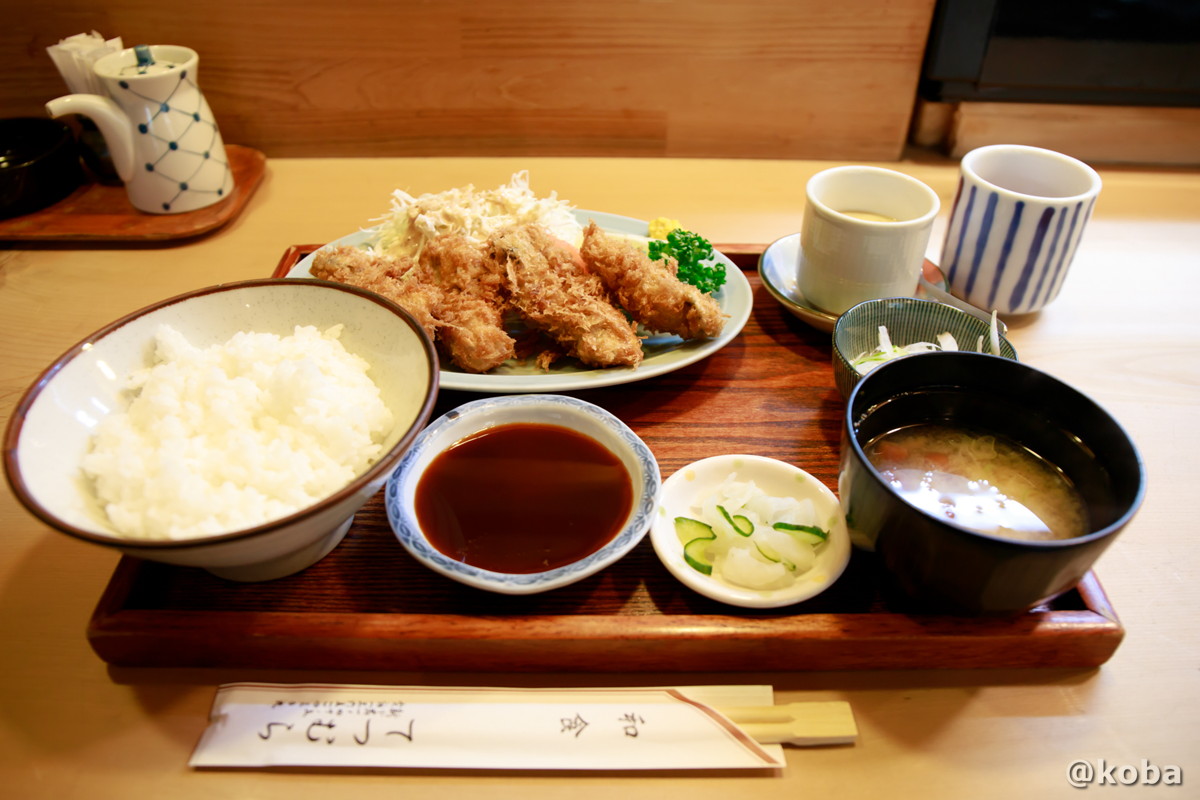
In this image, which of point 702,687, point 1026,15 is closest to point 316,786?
point 702,687

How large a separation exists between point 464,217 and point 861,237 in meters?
1.17

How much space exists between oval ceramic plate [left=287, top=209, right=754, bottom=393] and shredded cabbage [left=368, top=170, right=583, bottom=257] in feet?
0.98

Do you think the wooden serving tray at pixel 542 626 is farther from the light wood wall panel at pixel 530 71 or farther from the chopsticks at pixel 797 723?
the light wood wall panel at pixel 530 71

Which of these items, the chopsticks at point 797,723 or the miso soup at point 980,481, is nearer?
the chopsticks at point 797,723

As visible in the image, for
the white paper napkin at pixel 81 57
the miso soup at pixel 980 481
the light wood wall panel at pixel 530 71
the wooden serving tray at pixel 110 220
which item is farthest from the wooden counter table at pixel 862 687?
the light wood wall panel at pixel 530 71

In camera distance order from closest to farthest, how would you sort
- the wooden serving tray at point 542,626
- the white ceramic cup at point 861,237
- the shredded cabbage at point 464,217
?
the wooden serving tray at point 542,626 → the white ceramic cup at point 861,237 → the shredded cabbage at point 464,217

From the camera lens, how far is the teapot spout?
7.54ft

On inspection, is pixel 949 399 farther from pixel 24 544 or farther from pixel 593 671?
pixel 24 544

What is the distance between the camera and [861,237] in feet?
6.01

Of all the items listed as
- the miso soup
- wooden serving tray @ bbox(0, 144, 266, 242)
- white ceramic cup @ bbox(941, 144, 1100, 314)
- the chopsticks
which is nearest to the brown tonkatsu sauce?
the chopsticks

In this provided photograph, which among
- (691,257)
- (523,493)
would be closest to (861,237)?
(691,257)

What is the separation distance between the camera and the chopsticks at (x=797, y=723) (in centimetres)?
118

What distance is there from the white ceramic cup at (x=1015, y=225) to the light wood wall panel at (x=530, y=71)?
999mm

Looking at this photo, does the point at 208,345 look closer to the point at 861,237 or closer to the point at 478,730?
the point at 478,730
